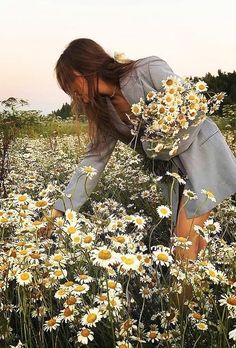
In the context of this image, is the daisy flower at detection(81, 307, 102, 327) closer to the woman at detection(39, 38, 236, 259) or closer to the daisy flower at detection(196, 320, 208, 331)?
the daisy flower at detection(196, 320, 208, 331)

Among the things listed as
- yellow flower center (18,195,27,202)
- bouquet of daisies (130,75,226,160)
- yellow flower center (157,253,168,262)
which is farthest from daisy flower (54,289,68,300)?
bouquet of daisies (130,75,226,160)

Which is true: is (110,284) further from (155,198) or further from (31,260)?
(155,198)

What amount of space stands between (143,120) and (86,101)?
365mm

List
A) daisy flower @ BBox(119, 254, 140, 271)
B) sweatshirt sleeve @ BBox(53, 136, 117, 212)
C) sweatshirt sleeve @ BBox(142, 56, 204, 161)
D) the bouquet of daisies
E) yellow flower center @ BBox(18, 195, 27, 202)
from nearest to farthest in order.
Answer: daisy flower @ BBox(119, 254, 140, 271) < yellow flower center @ BBox(18, 195, 27, 202) < the bouquet of daisies < sweatshirt sleeve @ BBox(142, 56, 204, 161) < sweatshirt sleeve @ BBox(53, 136, 117, 212)

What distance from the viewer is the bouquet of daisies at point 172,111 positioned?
221 cm

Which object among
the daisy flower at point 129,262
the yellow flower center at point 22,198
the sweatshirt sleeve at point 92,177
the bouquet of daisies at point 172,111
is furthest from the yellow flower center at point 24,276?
the sweatshirt sleeve at point 92,177

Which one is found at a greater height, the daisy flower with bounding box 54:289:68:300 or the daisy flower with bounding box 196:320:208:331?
the daisy flower with bounding box 54:289:68:300

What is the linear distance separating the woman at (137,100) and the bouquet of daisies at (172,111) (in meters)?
0.13

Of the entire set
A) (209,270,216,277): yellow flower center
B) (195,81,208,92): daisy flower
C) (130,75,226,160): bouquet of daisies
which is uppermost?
(195,81,208,92): daisy flower

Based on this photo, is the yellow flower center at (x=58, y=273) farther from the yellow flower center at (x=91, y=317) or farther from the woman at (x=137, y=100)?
the woman at (x=137, y=100)

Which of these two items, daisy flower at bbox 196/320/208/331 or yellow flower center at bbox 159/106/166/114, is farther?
yellow flower center at bbox 159/106/166/114

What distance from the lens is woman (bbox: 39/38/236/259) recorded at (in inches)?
99.4

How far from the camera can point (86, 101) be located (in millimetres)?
2678

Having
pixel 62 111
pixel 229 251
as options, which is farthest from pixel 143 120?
pixel 62 111
